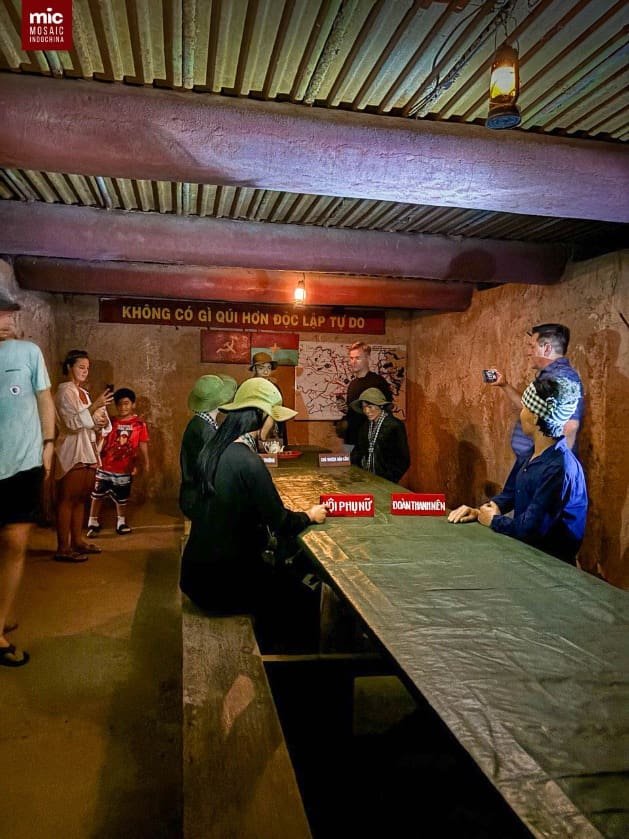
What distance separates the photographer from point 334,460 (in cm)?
578

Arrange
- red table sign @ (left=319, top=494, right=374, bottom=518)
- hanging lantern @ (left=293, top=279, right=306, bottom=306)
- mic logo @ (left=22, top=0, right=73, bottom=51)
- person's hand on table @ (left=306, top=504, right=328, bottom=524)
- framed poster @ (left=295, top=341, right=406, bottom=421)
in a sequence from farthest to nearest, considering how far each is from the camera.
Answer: framed poster @ (left=295, top=341, right=406, bottom=421) → hanging lantern @ (left=293, top=279, right=306, bottom=306) → red table sign @ (left=319, top=494, right=374, bottom=518) → person's hand on table @ (left=306, top=504, right=328, bottom=524) → mic logo @ (left=22, top=0, right=73, bottom=51)

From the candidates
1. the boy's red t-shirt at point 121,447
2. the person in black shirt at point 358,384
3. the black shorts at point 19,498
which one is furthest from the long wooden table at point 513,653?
the boy's red t-shirt at point 121,447

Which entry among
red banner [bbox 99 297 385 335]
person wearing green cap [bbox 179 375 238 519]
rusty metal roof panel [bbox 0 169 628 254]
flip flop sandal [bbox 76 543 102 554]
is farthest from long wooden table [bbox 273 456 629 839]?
red banner [bbox 99 297 385 335]

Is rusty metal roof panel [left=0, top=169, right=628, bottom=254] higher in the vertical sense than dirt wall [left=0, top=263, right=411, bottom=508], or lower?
higher

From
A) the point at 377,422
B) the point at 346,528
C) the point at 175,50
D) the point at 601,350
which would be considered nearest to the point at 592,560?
the point at 601,350

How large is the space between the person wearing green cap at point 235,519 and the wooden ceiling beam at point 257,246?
248 centimetres

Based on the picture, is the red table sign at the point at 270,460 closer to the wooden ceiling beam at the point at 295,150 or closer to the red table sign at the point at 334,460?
the red table sign at the point at 334,460

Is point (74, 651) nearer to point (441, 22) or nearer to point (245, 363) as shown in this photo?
Result: point (441, 22)

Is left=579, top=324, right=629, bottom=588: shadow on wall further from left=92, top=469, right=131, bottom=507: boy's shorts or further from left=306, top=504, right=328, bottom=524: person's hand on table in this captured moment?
left=92, top=469, right=131, bottom=507: boy's shorts

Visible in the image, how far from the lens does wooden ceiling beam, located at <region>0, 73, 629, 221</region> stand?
2.77m

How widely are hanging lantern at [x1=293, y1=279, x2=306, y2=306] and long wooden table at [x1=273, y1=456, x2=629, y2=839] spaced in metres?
3.98

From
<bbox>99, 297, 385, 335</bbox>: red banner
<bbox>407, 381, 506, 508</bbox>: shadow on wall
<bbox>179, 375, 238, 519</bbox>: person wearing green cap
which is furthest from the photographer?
<bbox>99, 297, 385, 335</bbox>: red banner

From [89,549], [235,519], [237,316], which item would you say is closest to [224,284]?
[237,316]

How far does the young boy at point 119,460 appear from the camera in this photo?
21.7ft
